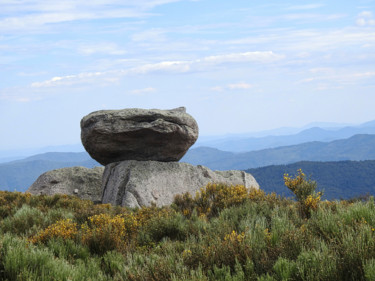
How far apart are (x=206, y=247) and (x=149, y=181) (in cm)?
1188

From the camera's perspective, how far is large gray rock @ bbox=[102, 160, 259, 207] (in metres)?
16.9

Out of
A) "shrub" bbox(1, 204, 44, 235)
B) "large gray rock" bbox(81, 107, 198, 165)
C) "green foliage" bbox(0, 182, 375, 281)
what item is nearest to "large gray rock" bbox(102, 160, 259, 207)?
"large gray rock" bbox(81, 107, 198, 165)

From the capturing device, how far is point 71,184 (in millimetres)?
20391

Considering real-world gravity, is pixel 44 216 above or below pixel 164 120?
below

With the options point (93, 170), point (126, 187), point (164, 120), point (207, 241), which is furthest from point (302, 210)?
point (93, 170)

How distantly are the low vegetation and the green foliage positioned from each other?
0.04ft

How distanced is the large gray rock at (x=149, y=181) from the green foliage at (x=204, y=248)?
7341 millimetres

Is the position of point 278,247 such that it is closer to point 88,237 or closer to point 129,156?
point 88,237

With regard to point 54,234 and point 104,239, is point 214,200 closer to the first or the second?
point 104,239

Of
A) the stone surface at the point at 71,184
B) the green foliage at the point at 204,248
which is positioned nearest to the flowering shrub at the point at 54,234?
the green foliage at the point at 204,248

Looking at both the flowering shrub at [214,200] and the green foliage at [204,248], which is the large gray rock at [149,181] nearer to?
the flowering shrub at [214,200]

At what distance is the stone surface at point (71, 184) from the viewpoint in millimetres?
19938

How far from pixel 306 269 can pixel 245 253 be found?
3.16ft

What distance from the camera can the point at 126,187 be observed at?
17047 mm
